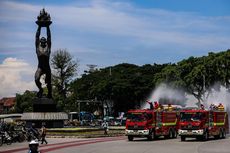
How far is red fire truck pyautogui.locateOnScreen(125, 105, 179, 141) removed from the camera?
3728cm

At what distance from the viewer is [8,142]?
117ft

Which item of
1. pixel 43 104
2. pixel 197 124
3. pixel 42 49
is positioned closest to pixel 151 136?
pixel 197 124

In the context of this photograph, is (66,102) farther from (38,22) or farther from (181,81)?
(38,22)

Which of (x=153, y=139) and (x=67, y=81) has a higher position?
(x=67, y=81)

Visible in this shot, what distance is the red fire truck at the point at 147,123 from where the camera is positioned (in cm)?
3728

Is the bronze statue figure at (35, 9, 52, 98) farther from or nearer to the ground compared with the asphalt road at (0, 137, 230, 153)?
farther from the ground

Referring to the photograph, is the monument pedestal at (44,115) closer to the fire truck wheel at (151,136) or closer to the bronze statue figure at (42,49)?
the bronze statue figure at (42,49)

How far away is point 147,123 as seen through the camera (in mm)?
37312

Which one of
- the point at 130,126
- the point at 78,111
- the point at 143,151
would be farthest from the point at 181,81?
the point at 143,151

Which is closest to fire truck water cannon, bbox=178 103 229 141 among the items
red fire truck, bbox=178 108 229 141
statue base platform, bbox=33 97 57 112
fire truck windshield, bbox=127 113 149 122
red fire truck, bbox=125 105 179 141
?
red fire truck, bbox=178 108 229 141

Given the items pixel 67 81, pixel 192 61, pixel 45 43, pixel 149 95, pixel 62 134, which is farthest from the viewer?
pixel 149 95

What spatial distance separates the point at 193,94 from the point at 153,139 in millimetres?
47132

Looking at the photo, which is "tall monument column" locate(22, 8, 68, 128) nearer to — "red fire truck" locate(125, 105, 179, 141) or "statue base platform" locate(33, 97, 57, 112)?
"statue base platform" locate(33, 97, 57, 112)

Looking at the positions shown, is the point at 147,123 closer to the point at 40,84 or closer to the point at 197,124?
the point at 197,124
